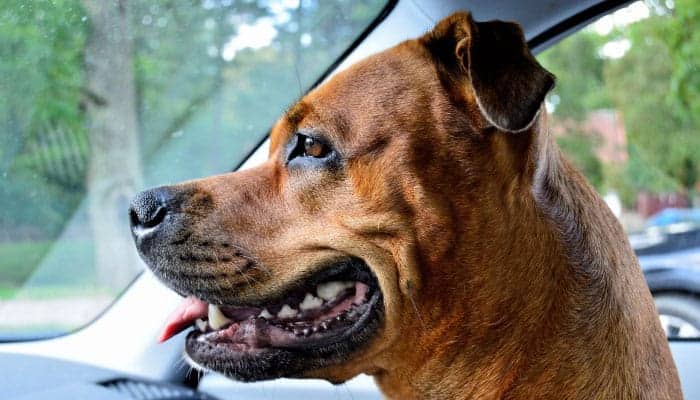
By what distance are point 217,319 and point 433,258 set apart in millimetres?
721

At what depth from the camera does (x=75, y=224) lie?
11.0ft

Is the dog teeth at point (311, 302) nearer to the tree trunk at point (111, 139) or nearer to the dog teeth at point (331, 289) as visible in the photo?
the dog teeth at point (331, 289)

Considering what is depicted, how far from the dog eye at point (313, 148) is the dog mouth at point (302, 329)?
36cm

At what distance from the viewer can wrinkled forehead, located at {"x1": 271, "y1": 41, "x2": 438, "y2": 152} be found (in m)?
2.36

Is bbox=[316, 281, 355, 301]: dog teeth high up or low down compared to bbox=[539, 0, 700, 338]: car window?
down

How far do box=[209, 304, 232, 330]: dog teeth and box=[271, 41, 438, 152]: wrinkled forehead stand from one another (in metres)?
0.57

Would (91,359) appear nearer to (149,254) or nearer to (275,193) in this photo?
(149,254)

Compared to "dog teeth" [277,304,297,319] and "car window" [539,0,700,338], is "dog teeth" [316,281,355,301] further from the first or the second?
"car window" [539,0,700,338]

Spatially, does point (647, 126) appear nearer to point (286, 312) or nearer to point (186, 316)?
point (286, 312)

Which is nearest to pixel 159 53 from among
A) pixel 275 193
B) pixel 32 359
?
pixel 275 193

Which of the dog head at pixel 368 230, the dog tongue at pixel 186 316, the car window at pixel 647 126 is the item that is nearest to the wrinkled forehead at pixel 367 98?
the dog head at pixel 368 230

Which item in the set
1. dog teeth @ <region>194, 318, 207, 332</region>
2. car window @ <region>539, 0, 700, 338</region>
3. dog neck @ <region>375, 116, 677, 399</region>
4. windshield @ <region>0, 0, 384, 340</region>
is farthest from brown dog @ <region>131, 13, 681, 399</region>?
car window @ <region>539, 0, 700, 338</region>

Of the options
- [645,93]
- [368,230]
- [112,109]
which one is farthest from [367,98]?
[645,93]

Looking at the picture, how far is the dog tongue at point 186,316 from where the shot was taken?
2.55 meters
